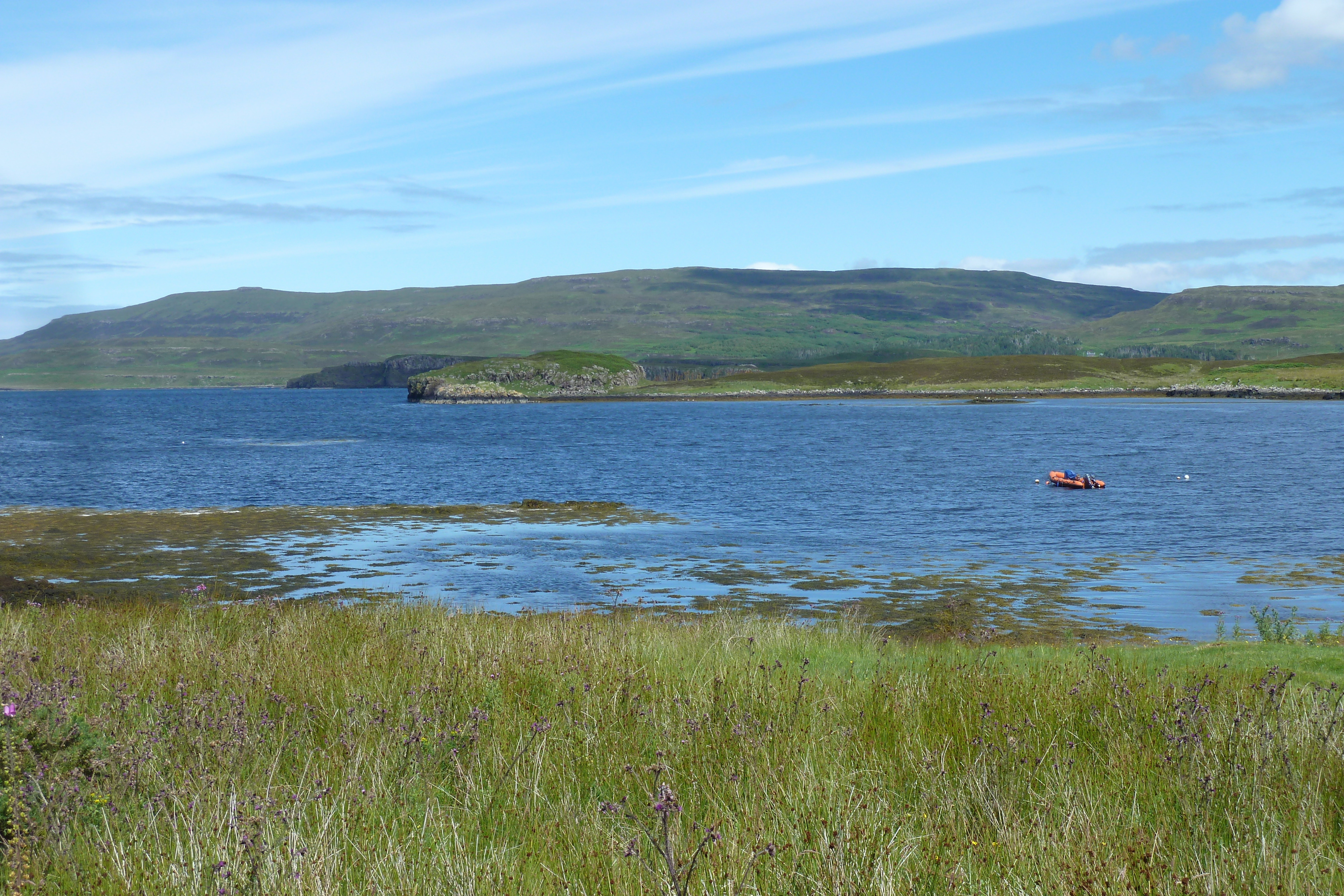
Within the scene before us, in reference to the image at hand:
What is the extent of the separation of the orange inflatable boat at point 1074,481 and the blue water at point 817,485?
0.65 metres

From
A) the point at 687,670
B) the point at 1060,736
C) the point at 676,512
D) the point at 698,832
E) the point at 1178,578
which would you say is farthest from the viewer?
the point at 676,512

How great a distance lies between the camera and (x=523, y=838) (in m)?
5.88

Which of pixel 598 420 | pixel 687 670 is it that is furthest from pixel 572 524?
pixel 598 420

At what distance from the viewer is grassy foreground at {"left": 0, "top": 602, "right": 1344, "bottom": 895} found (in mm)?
5000

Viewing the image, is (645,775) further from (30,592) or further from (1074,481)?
(1074,481)

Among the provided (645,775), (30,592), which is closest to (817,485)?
(30,592)

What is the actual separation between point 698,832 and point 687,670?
5.31 metres

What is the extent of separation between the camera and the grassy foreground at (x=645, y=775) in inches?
197

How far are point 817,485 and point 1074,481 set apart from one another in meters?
12.1

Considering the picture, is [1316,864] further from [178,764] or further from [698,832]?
[178,764]

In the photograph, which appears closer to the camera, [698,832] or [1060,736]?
[698,832]

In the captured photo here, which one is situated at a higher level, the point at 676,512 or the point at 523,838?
the point at 523,838

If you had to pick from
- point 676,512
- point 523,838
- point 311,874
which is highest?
point 311,874

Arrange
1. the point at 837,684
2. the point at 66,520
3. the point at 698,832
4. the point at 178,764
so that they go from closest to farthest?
the point at 698,832 < the point at 178,764 < the point at 837,684 < the point at 66,520
